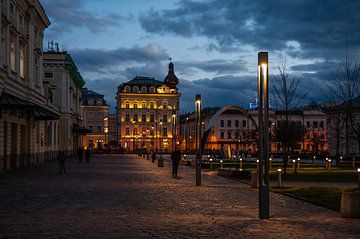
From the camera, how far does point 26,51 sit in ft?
155

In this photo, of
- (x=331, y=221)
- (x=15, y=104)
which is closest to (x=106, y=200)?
(x=331, y=221)

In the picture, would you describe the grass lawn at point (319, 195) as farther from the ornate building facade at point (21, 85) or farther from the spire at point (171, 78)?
the spire at point (171, 78)

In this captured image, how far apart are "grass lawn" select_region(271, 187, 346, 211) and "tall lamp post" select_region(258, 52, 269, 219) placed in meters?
3.25

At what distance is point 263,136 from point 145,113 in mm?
142288

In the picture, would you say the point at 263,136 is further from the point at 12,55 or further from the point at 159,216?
the point at 12,55

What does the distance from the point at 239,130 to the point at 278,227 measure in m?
114

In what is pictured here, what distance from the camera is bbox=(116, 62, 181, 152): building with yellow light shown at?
156 m

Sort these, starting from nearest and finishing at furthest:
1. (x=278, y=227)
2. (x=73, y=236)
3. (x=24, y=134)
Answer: (x=73, y=236) < (x=278, y=227) < (x=24, y=134)

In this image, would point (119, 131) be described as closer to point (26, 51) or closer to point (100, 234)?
point (26, 51)

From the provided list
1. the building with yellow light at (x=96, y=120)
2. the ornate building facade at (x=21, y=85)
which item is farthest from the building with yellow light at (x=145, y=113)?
A: the ornate building facade at (x=21, y=85)

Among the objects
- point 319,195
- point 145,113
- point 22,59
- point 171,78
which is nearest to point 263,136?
point 319,195

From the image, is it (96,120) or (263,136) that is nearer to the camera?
(263,136)

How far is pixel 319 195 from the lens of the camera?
22078mm

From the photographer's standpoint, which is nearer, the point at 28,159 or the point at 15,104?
the point at 15,104
